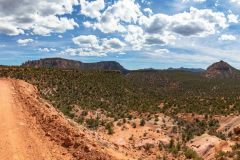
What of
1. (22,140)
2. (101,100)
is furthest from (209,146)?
(101,100)

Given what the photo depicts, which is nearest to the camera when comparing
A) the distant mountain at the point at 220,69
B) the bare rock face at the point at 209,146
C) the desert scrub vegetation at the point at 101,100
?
the bare rock face at the point at 209,146

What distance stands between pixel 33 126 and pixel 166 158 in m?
9.25

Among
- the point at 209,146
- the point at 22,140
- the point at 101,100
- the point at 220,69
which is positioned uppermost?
the point at 220,69

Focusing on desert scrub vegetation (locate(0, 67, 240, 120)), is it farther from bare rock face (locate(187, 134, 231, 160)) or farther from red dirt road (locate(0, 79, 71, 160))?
red dirt road (locate(0, 79, 71, 160))

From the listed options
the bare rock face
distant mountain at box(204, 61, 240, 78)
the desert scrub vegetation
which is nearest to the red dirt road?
the bare rock face

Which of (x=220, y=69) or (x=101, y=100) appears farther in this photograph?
(x=220, y=69)

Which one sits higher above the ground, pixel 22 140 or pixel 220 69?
pixel 220 69

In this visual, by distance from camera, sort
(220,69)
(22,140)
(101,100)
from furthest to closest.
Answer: (220,69) < (101,100) < (22,140)

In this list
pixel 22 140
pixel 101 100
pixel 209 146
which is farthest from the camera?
pixel 101 100

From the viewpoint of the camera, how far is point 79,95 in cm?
4728

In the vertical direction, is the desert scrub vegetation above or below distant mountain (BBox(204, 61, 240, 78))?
below

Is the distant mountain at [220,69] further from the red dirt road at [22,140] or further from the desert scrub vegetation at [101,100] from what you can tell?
the red dirt road at [22,140]

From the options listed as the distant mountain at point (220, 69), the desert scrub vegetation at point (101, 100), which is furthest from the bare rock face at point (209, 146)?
the distant mountain at point (220, 69)

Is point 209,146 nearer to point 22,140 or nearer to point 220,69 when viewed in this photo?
point 22,140
